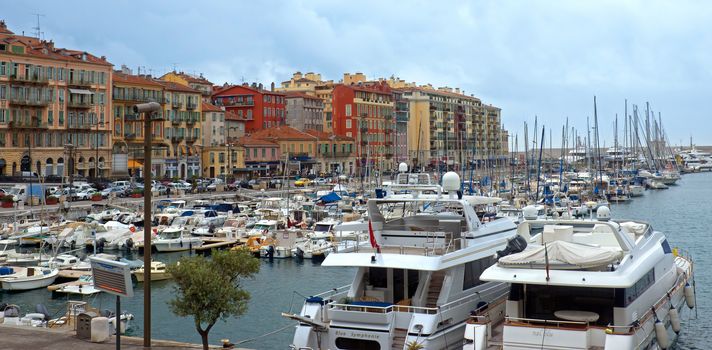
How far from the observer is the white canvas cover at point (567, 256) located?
19.5 metres

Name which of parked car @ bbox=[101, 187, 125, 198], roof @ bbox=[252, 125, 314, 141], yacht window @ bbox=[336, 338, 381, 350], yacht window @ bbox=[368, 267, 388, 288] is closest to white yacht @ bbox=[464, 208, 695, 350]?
yacht window @ bbox=[336, 338, 381, 350]

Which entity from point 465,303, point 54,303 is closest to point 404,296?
point 465,303

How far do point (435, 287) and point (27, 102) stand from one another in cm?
7258

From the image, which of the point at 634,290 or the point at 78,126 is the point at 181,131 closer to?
the point at 78,126

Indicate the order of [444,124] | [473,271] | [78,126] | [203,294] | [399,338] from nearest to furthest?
[203,294] < [399,338] < [473,271] < [78,126] < [444,124]

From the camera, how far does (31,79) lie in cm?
8562

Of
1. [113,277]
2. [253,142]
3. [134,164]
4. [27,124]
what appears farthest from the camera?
[253,142]

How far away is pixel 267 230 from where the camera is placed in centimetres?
5891

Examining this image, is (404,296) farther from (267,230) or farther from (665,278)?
(267,230)

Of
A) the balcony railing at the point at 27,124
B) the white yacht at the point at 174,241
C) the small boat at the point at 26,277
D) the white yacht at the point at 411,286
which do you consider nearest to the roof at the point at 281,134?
the balcony railing at the point at 27,124

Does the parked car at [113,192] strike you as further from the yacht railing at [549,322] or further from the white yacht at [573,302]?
the yacht railing at [549,322]

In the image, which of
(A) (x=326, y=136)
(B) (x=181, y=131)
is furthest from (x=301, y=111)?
(B) (x=181, y=131)

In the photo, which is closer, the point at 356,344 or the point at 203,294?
the point at 203,294

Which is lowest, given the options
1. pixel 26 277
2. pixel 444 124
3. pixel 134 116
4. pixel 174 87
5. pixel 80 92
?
pixel 26 277
